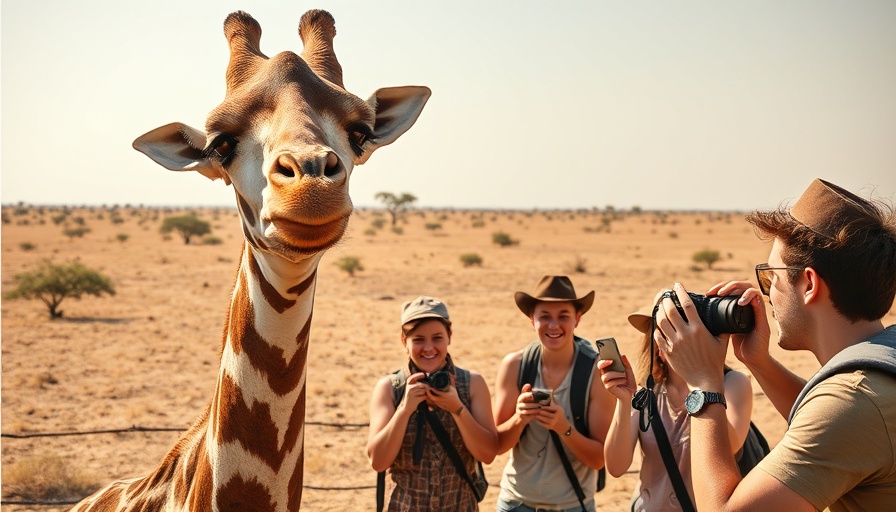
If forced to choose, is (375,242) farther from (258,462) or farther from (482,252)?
(258,462)

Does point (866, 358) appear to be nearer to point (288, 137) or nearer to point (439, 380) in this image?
point (288, 137)

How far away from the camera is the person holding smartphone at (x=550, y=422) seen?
13.0 feet

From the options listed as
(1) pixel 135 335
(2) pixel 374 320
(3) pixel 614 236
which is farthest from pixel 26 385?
(3) pixel 614 236

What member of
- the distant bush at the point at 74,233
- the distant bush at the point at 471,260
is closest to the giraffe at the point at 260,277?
the distant bush at the point at 471,260

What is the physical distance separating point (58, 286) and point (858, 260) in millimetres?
21317

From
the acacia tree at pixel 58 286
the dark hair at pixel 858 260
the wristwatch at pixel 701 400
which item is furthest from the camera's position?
the acacia tree at pixel 58 286

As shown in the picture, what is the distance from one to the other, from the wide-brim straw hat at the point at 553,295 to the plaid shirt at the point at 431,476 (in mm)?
763

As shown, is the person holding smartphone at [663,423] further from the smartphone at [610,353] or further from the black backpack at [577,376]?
the black backpack at [577,376]

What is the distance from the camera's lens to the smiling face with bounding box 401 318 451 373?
4.07 m

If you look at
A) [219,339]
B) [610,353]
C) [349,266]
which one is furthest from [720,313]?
[349,266]

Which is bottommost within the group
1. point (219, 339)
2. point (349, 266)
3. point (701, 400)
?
point (701, 400)

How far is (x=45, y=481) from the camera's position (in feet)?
25.1

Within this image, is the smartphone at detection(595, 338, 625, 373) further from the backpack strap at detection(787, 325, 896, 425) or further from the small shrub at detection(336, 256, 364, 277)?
the small shrub at detection(336, 256, 364, 277)

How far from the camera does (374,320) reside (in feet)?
62.2
